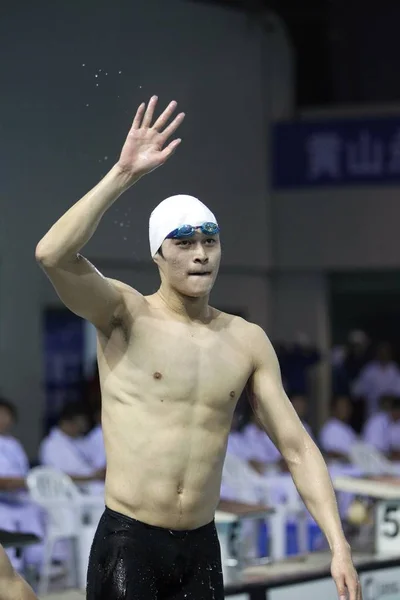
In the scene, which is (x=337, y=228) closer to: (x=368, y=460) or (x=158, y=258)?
(x=368, y=460)

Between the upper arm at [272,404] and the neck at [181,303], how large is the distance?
19cm

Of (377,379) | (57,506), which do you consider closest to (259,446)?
(57,506)

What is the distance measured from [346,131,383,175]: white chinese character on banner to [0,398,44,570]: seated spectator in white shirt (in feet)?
18.6

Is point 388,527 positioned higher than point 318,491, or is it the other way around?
point 318,491

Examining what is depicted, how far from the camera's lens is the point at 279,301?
14000 millimetres

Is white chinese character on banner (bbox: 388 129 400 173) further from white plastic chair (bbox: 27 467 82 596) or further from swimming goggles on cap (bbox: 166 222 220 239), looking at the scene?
swimming goggles on cap (bbox: 166 222 220 239)

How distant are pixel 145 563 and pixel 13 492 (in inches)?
197

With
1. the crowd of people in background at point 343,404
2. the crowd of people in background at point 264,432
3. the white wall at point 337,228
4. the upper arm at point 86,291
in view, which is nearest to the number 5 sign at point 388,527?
the crowd of people in background at point 264,432

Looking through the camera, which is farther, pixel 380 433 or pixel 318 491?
pixel 380 433

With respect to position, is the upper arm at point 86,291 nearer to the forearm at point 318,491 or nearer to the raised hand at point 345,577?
the forearm at point 318,491

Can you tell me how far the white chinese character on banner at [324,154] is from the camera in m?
12.9

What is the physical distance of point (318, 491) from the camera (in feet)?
11.1

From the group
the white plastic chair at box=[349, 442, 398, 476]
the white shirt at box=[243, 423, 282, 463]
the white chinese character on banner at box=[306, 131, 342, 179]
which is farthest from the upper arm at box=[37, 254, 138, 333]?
the white chinese character on banner at box=[306, 131, 342, 179]

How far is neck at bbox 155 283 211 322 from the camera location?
3.47 meters
